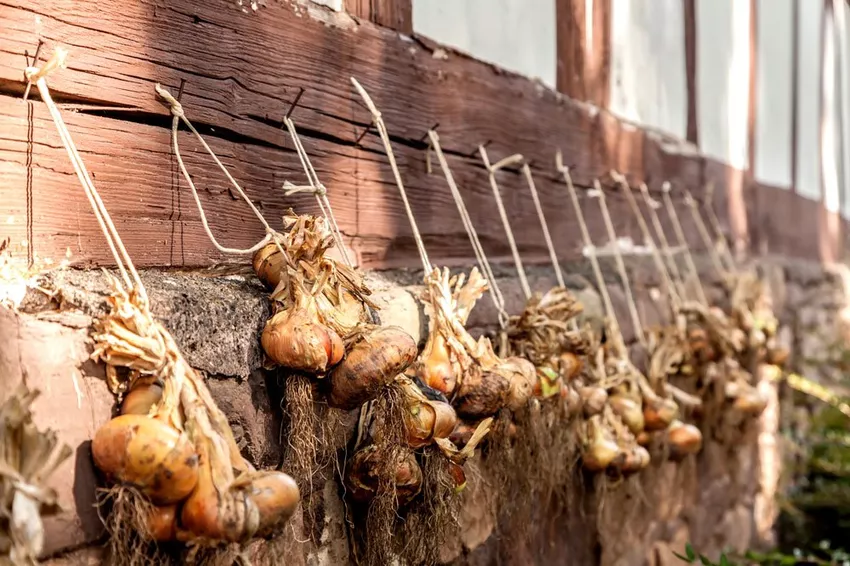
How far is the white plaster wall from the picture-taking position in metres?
2.41

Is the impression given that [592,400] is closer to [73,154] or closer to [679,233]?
[73,154]

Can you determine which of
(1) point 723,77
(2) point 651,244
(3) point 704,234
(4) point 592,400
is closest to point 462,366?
(4) point 592,400

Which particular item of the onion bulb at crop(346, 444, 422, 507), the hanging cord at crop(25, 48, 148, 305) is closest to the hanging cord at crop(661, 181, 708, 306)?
the onion bulb at crop(346, 444, 422, 507)

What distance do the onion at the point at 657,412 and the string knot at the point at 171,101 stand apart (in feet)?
5.63

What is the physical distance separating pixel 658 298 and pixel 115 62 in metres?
2.56

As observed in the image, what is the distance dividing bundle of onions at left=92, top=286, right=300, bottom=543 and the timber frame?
0.74ft

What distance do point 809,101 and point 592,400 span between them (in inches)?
211

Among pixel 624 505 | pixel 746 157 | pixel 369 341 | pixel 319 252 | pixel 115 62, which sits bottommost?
pixel 624 505

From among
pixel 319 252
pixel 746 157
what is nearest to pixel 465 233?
pixel 319 252

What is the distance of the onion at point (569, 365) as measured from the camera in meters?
2.32

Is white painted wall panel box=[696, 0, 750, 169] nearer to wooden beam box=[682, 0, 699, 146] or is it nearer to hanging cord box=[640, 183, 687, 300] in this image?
wooden beam box=[682, 0, 699, 146]

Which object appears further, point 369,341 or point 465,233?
point 465,233

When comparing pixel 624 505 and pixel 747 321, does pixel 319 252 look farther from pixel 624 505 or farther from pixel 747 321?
pixel 747 321

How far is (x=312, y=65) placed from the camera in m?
1.92
